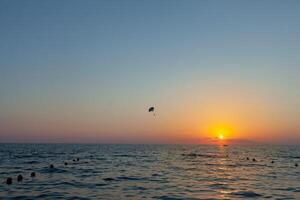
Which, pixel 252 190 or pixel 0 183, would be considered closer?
pixel 252 190

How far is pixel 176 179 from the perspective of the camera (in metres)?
40.6

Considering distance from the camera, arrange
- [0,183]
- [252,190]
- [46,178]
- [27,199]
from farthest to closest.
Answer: [46,178] → [0,183] → [252,190] → [27,199]

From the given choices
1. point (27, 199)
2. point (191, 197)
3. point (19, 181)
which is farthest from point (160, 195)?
point (19, 181)

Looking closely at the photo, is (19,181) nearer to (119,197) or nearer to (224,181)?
(119,197)

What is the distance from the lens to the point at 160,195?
29719 millimetres

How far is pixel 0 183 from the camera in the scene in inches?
1417

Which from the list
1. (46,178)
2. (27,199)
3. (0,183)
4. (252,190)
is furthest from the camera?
(46,178)

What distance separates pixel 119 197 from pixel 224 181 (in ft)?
49.6

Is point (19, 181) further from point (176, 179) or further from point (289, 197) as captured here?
point (289, 197)

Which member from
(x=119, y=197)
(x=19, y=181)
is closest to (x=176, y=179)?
(x=119, y=197)

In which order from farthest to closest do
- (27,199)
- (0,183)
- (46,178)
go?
(46,178), (0,183), (27,199)

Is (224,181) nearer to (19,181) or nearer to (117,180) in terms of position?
(117,180)

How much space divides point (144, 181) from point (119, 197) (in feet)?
34.3

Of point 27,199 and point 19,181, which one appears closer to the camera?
point 27,199
